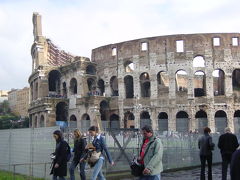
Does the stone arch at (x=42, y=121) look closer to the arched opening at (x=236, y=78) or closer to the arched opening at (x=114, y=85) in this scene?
the arched opening at (x=114, y=85)

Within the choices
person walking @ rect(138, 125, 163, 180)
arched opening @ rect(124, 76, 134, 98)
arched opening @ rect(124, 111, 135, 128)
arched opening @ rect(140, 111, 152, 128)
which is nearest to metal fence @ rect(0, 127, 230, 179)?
person walking @ rect(138, 125, 163, 180)

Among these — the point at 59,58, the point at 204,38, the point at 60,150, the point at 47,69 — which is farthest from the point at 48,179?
the point at 59,58

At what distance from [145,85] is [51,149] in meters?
26.1

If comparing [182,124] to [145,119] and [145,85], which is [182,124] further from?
[145,85]

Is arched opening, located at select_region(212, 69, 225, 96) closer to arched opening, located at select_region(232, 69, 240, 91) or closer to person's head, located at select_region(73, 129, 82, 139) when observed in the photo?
arched opening, located at select_region(232, 69, 240, 91)

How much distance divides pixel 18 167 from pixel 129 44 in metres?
24.8

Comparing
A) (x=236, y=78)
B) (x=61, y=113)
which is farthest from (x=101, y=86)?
(x=236, y=78)

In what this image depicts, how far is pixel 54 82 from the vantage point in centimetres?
4209

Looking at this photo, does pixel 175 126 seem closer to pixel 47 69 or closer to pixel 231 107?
pixel 231 107

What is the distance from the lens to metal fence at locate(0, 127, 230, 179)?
39.1ft

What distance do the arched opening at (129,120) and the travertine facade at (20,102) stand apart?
2215 inches

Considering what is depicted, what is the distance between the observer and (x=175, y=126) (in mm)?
33312

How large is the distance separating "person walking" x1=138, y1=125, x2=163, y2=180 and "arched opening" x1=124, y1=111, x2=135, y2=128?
Result: 28.7 metres

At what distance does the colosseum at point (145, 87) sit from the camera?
108 ft
